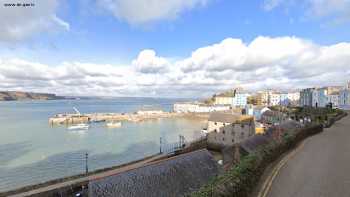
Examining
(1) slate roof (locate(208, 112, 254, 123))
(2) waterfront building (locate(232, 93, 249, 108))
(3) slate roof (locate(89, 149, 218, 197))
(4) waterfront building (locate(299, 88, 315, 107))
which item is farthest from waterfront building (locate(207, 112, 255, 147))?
(2) waterfront building (locate(232, 93, 249, 108))

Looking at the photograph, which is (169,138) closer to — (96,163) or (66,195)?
(96,163)

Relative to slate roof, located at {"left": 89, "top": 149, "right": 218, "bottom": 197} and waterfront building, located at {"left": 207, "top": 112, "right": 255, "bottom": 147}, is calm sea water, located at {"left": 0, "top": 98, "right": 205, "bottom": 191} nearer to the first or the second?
waterfront building, located at {"left": 207, "top": 112, "right": 255, "bottom": 147}

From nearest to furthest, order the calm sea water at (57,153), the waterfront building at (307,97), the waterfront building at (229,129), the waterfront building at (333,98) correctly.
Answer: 1. the calm sea water at (57,153)
2. the waterfront building at (229,129)
3. the waterfront building at (333,98)
4. the waterfront building at (307,97)

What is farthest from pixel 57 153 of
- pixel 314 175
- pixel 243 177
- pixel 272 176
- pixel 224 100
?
pixel 224 100

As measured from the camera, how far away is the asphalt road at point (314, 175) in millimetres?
9555

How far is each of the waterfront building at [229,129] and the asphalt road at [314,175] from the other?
21717mm

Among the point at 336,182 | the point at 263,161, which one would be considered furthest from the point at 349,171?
the point at 263,161

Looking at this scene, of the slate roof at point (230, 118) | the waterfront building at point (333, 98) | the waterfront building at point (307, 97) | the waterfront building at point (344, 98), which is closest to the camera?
the slate roof at point (230, 118)

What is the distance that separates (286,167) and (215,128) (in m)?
29.5

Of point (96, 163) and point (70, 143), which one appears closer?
point (96, 163)

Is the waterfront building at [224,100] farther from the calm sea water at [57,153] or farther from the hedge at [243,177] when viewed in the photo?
the hedge at [243,177]

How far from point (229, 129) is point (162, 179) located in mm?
30819

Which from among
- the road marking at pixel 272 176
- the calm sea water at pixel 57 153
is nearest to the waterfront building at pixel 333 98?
the calm sea water at pixel 57 153

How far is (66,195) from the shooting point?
19.1 m
